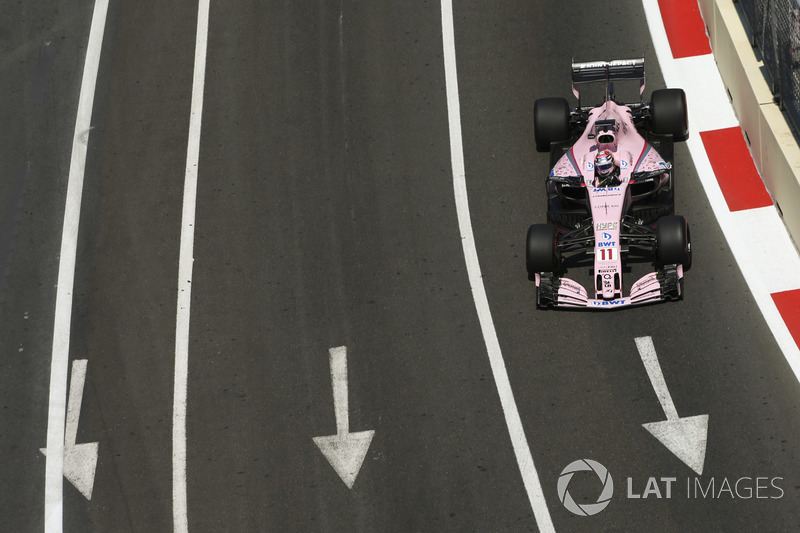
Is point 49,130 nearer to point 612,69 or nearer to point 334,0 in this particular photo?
point 334,0

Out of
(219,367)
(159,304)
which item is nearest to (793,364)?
(219,367)

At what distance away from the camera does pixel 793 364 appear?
12.8 m

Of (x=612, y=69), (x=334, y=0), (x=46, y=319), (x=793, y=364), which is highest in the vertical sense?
(x=334, y=0)

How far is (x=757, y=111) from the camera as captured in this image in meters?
14.5

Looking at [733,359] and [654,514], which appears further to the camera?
[733,359]

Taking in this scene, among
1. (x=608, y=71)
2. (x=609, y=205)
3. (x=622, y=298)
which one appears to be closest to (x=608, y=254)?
Result: (x=622, y=298)

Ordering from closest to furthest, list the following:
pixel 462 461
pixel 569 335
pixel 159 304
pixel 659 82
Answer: pixel 462 461 → pixel 569 335 → pixel 159 304 → pixel 659 82

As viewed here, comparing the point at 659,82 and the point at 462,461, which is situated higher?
the point at 659,82

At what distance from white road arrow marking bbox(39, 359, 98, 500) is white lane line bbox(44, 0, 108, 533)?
0.22 feet

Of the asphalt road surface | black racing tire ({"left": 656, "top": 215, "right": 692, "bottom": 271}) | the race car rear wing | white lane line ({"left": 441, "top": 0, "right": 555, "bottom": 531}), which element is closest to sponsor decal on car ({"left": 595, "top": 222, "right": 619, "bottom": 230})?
black racing tire ({"left": 656, "top": 215, "right": 692, "bottom": 271})

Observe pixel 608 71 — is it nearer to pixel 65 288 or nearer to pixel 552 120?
pixel 552 120

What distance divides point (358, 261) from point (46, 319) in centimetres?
409

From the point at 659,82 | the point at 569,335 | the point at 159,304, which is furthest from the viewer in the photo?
the point at 659,82

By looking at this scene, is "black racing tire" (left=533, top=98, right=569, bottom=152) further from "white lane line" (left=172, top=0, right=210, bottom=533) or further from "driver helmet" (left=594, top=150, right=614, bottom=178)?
"white lane line" (left=172, top=0, right=210, bottom=533)
